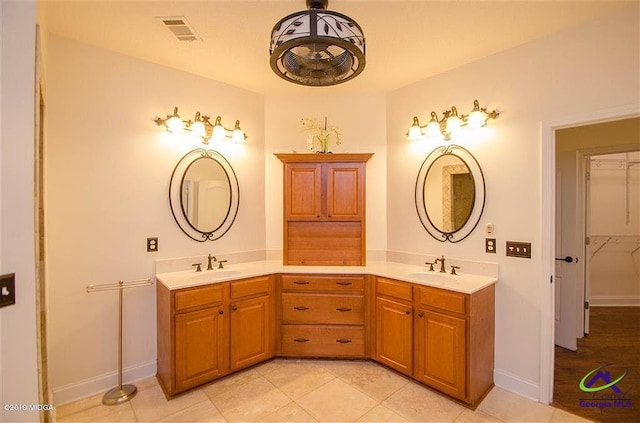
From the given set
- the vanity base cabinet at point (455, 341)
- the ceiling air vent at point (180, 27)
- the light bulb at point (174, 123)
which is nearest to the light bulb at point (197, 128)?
the light bulb at point (174, 123)

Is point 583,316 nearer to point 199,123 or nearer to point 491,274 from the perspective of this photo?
point 491,274

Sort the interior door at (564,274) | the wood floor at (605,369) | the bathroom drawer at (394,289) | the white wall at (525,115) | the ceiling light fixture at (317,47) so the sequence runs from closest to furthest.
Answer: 1. the ceiling light fixture at (317,47)
2. the white wall at (525,115)
3. the wood floor at (605,369)
4. the bathroom drawer at (394,289)
5. the interior door at (564,274)

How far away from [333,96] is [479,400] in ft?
10.0

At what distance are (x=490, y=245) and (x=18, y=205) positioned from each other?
2.94 m

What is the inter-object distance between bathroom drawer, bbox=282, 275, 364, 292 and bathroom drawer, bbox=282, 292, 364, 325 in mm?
65

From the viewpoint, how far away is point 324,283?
107 inches

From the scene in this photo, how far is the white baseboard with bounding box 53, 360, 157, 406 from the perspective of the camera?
7.02 ft

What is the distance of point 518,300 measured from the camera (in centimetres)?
230

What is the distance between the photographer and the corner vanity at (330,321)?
216cm

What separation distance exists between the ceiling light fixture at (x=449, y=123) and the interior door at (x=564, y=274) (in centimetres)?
126

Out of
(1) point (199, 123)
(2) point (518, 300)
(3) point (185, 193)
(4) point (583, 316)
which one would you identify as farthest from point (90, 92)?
(4) point (583, 316)

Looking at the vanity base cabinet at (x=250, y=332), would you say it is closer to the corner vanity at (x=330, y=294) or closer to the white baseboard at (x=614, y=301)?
the corner vanity at (x=330, y=294)

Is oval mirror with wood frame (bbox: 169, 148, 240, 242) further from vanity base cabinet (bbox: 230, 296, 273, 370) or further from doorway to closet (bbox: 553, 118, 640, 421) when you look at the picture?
doorway to closet (bbox: 553, 118, 640, 421)

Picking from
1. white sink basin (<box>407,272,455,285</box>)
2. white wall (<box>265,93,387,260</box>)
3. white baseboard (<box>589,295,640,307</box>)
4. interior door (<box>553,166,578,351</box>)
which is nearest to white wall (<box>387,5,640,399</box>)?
white sink basin (<box>407,272,455,285</box>)
